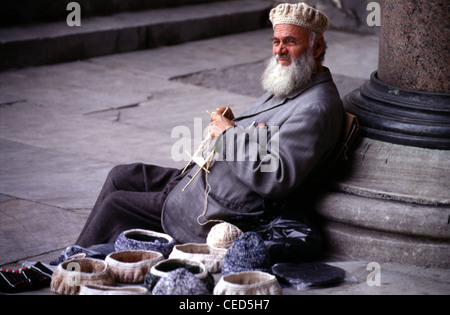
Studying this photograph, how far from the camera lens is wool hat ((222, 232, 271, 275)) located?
10.4 ft

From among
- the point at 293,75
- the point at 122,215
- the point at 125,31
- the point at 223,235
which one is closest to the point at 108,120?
the point at 125,31

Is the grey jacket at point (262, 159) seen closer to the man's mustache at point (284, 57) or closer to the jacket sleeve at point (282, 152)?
the jacket sleeve at point (282, 152)

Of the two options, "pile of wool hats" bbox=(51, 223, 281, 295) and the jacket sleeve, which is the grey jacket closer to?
the jacket sleeve

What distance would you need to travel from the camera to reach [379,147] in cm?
356

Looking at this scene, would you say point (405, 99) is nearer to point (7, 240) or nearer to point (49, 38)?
point (7, 240)

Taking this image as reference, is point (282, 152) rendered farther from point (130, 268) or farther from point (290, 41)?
point (130, 268)

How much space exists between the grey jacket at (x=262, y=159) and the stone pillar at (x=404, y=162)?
8.7 inches

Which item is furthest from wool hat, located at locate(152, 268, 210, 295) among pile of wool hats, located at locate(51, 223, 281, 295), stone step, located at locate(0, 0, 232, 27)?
stone step, located at locate(0, 0, 232, 27)

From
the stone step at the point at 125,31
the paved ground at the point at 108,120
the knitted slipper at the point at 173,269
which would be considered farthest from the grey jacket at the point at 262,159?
the stone step at the point at 125,31

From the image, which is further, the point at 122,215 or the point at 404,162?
the point at 122,215

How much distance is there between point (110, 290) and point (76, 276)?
17cm

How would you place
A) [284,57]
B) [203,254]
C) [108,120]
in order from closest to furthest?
[203,254] → [284,57] → [108,120]

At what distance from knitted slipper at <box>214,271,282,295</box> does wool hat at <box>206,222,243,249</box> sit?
28cm

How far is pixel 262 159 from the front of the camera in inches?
131
